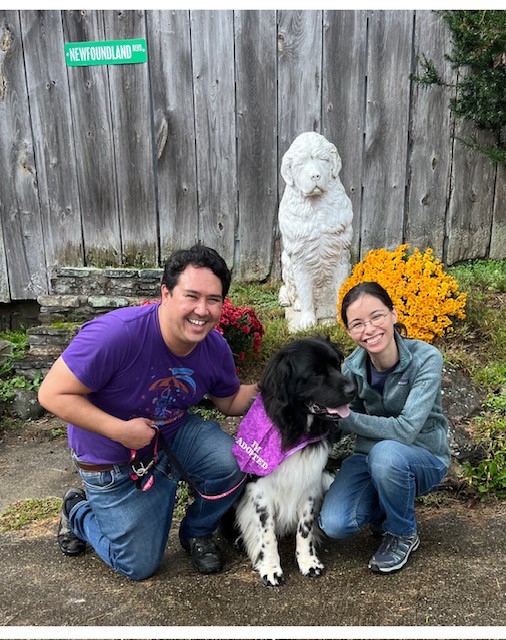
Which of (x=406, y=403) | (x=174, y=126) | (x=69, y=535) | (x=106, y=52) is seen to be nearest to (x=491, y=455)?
(x=406, y=403)

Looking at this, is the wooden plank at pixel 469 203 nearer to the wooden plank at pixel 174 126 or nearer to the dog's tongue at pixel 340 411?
the wooden plank at pixel 174 126

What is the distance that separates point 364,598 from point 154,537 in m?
0.97

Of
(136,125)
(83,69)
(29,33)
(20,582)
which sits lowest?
(20,582)

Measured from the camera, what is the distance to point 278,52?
17.8 ft

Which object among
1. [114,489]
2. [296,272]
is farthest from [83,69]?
[114,489]

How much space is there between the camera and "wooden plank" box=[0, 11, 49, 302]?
18.5 feet

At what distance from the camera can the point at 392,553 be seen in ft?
8.30

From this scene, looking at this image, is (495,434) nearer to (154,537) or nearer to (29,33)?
(154,537)

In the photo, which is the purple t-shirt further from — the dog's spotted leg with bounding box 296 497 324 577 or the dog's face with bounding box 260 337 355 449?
the dog's spotted leg with bounding box 296 497 324 577

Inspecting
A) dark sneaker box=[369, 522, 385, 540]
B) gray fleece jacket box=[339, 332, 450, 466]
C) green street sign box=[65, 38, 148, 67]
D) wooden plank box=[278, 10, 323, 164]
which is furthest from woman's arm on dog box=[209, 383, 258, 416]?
green street sign box=[65, 38, 148, 67]

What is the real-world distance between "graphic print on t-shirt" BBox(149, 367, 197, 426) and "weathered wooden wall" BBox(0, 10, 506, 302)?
3474mm

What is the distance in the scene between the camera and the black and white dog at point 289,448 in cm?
240

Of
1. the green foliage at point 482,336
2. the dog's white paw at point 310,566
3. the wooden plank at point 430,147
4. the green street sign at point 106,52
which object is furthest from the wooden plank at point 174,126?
the dog's white paw at point 310,566

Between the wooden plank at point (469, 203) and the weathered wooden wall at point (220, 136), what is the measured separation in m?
0.01
